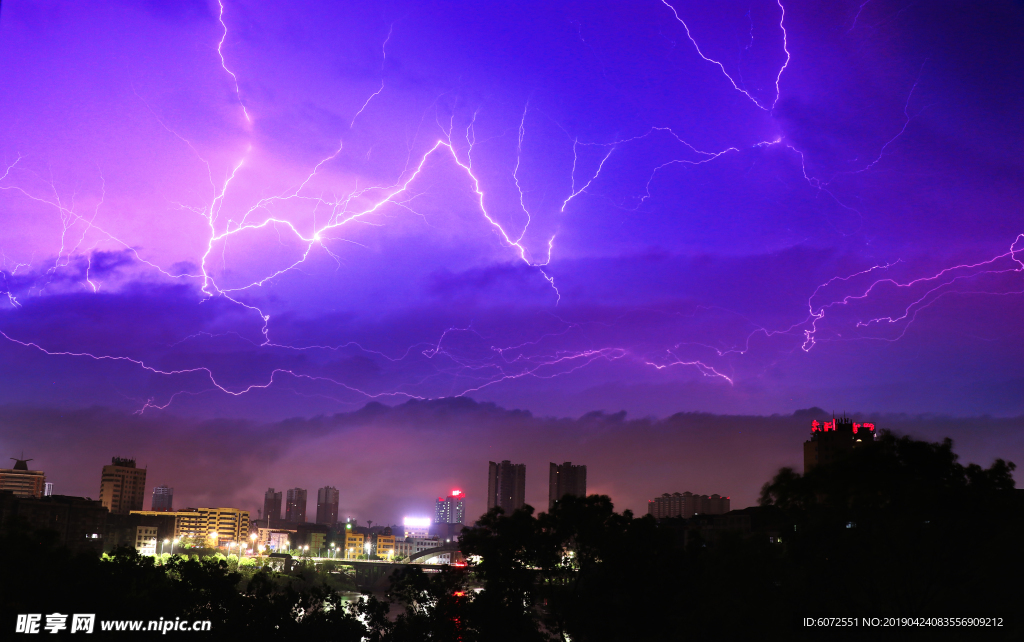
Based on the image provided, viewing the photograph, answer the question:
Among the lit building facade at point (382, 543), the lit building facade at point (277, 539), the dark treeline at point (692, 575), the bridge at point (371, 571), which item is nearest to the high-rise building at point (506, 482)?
the lit building facade at point (382, 543)

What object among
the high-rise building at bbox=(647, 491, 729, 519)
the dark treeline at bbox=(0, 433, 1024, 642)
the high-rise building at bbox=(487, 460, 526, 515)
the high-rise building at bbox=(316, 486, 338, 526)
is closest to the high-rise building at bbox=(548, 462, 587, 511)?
the high-rise building at bbox=(647, 491, 729, 519)

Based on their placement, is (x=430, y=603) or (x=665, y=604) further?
(x=430, y=603)

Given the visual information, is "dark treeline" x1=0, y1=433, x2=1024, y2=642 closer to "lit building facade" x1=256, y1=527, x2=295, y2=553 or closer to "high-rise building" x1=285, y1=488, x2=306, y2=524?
"lit building facade" x1=256, y1=527, x2=295, y2=553

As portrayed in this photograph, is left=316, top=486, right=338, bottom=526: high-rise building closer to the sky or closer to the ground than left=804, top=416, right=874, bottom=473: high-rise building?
closer to the ground

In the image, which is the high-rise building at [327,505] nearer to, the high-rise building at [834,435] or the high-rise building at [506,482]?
the high-rise building at [506,482]

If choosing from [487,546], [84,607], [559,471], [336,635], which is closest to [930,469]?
[487,546]

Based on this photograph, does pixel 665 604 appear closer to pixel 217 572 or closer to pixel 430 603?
pixel 430 603

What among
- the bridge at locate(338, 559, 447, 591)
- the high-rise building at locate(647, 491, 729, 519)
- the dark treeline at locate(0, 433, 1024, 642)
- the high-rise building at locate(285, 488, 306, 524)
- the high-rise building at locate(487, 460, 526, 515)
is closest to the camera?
the dark treeline at locate(0, 433, 1024, 642)
